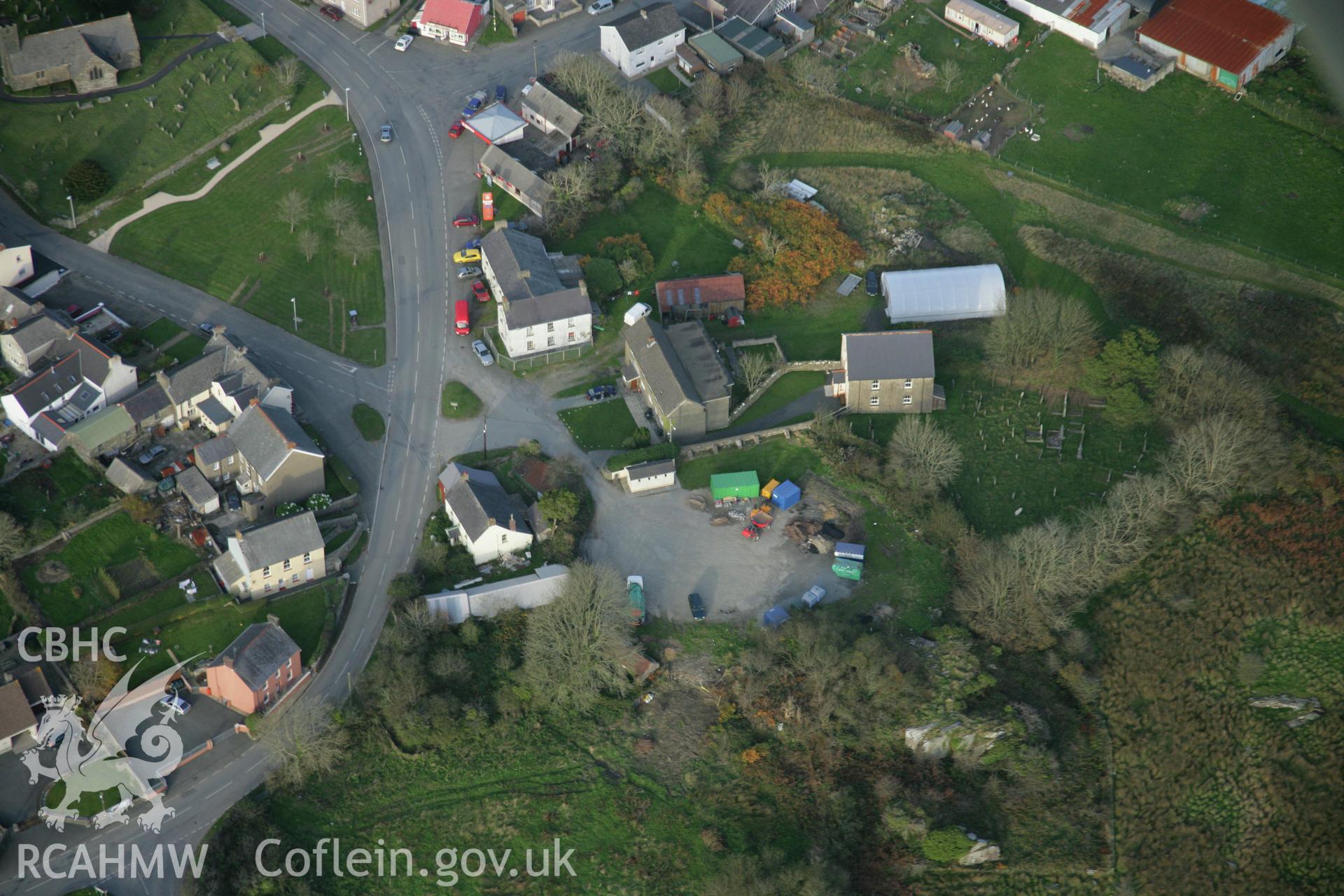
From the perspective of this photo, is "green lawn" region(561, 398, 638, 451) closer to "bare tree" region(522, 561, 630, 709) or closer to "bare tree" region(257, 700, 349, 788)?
"bare tree" region(522, 561, 630, 709)

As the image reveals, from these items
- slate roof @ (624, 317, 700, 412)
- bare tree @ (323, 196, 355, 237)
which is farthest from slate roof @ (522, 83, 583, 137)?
slate roof @ (624, 317, 700, 412)

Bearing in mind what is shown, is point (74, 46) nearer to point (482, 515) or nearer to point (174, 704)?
point (482, 515)

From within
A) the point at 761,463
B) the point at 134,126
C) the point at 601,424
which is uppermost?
the point at 134,126

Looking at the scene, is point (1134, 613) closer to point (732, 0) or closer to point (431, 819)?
point (431, 819)

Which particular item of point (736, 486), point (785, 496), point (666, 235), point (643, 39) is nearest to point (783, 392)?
point (785, 496)

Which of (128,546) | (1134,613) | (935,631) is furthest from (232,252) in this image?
(1134,613)

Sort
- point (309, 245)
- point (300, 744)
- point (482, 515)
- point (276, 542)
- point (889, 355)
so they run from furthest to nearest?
point (309, 245) → point (889, 355) → point (482, 515) → point (276, 542) → point (300, 744)
